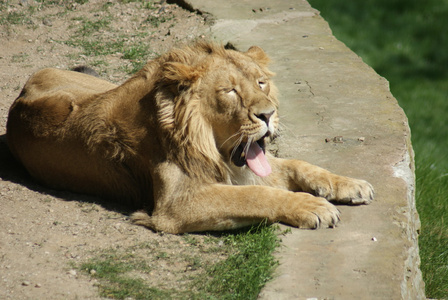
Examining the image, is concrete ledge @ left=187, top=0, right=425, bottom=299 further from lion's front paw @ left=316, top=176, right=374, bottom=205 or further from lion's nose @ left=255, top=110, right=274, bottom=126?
lion's nose @ left=255, top=110, right=274, bottom=126

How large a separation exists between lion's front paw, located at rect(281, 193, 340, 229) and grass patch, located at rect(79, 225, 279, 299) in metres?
0.16

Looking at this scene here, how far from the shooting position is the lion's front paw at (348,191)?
453 centimetres

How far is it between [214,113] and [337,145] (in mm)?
1444

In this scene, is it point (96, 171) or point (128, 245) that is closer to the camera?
point (128, 245)

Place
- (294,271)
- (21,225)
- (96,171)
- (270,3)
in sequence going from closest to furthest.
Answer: (294,271)
(21,225)
(96,171)
(270,3)

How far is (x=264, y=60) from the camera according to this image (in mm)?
5070

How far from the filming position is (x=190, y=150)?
4.49m

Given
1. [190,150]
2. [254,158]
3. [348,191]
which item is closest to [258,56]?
[254,158]

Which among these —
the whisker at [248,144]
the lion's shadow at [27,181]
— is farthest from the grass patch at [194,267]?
the lion's shadow at [27,181]

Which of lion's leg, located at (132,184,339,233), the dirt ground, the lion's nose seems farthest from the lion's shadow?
the lion's nose

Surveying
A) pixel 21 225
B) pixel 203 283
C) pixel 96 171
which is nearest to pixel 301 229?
pixel 203 283

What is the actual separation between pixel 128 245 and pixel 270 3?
587 cm

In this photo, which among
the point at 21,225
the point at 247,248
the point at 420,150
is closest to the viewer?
the point at 247,248

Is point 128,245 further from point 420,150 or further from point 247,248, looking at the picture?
point 420,150
